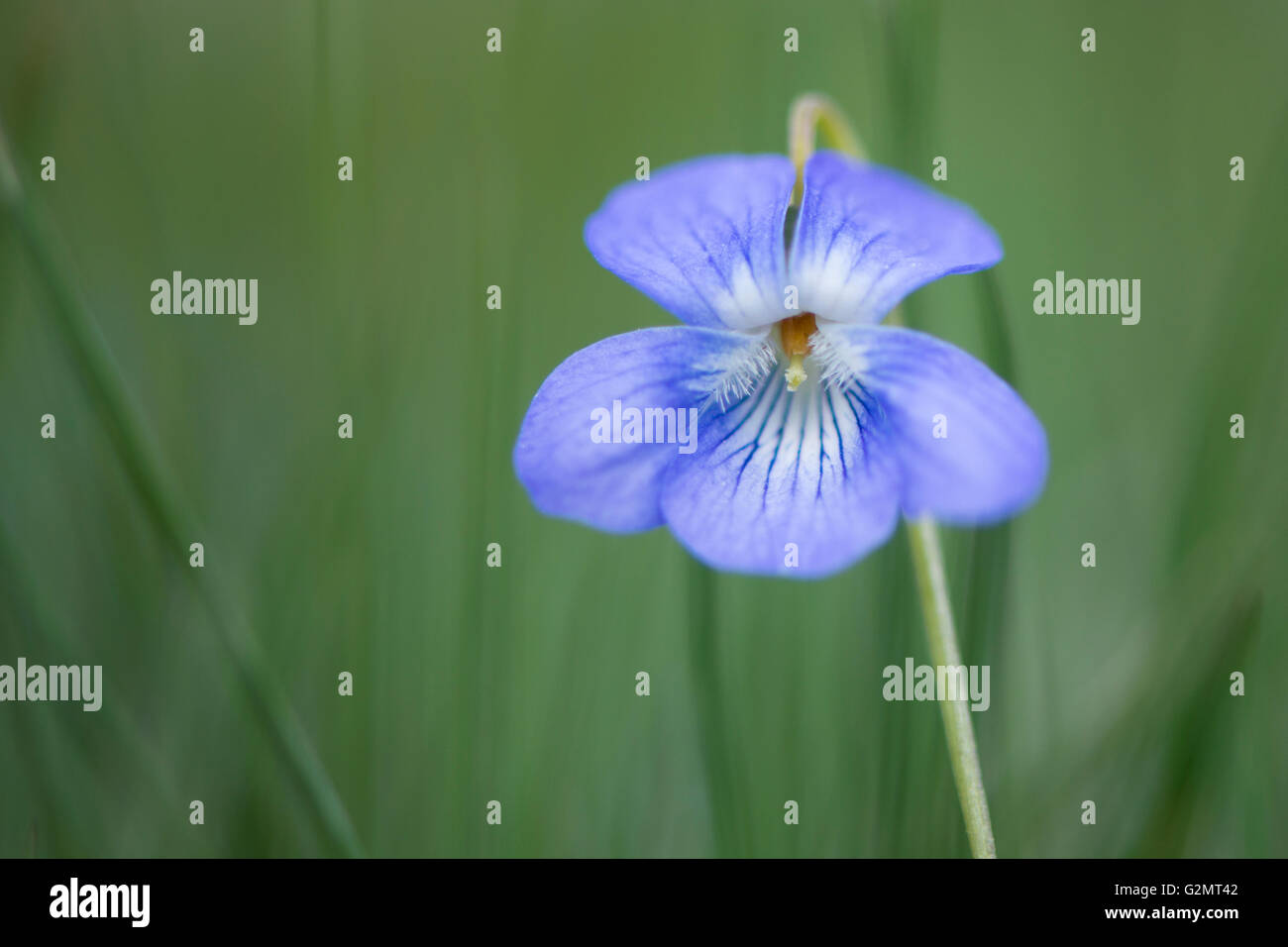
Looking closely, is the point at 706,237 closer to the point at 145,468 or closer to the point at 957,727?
the point at 957,727

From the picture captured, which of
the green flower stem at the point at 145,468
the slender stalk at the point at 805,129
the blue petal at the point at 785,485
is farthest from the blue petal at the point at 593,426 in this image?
the green flower stem at the point at 145,468

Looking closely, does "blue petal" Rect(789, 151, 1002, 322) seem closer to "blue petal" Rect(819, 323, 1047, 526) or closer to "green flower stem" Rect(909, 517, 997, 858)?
"blue petal" Rect(819, 323, 1047, 526)

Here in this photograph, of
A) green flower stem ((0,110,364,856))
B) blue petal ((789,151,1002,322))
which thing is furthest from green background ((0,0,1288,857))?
blue petal ((789,151,1002,322))

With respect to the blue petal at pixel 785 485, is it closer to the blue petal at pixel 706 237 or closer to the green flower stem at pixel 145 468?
the blue petal at pixel 706 237

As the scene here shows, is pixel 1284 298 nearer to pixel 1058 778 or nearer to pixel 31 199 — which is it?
pixel 1058 778
